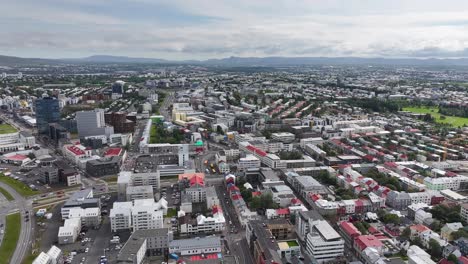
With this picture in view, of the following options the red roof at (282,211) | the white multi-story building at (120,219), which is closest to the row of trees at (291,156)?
the red roof at (282,211)

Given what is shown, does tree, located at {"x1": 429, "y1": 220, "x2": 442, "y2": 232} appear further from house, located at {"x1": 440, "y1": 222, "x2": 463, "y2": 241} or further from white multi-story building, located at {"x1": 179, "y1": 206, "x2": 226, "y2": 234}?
white multi-story building, located at {"x1": 179, "y1": 206, "x2": 226, "y2": 234}

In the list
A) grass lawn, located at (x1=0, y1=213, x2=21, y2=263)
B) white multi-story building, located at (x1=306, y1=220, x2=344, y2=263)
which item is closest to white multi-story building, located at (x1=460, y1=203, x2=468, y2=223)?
white multi-story building, located at (x1=306, y1=220, x2=344, y2=263)

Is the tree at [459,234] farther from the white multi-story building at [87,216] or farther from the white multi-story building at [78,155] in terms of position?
the white multi-story building at [78,155]

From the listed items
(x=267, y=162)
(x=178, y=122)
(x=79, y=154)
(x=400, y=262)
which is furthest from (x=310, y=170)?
(x=178, y=122)

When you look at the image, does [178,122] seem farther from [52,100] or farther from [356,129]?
[356,129]

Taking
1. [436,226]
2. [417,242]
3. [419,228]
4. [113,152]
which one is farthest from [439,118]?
[113,152]
